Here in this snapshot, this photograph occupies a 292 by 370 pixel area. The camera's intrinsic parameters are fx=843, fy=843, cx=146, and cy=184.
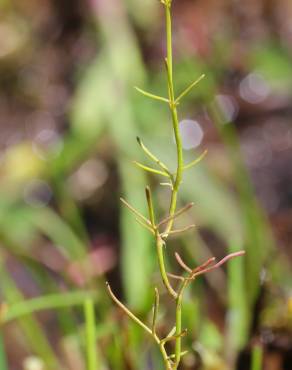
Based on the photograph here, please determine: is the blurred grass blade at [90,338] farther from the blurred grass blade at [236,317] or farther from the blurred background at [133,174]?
the blurred grass blade at [236,317]

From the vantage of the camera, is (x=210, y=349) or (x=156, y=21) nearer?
(x=210, y=349)

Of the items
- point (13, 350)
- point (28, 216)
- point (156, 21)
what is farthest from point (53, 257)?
point (156, 21)

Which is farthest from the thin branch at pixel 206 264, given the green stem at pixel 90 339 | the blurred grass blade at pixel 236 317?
the blurred grass blade at pixel 236 317

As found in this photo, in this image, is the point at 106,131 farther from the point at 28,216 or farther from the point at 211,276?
the point at 211,276

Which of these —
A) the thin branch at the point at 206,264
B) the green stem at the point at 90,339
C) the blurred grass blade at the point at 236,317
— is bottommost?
the blurred grass blade at the point at 236,317

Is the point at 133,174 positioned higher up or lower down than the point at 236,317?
higher up

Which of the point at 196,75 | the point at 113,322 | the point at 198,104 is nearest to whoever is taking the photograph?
the point at 113,322

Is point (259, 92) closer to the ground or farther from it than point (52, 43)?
closer to the ground

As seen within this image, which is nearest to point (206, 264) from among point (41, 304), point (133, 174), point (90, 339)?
point (90, 339)

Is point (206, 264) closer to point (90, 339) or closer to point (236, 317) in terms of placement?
point (90, 339)
